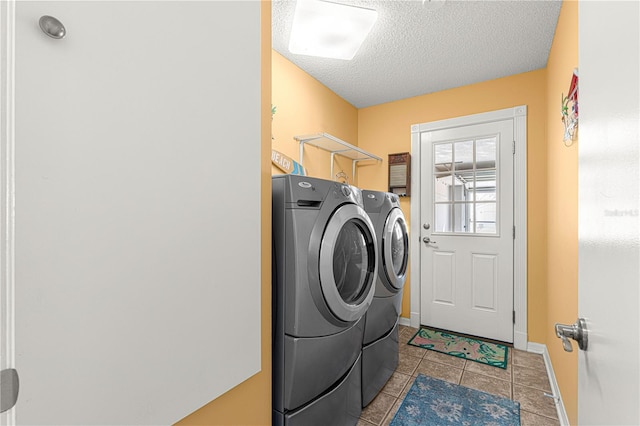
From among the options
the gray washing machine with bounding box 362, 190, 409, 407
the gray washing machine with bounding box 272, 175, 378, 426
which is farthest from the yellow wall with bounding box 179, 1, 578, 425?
the gray washing machine with bounding box 362, 190, 409, 407

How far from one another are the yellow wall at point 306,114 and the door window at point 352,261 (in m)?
1.06

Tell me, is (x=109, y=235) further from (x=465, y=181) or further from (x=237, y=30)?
(x=465, y=181)

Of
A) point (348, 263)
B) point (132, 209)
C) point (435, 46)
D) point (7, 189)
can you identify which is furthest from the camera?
point (435, 46)

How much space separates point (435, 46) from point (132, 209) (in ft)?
8.09

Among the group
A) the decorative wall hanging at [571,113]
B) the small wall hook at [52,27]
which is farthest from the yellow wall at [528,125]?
the small wall hook at [52,27]

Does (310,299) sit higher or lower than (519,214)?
lower

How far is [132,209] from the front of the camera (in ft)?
2.15

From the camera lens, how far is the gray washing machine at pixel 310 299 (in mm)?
1216

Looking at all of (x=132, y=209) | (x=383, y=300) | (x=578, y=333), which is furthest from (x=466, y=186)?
(x=132, y=209)

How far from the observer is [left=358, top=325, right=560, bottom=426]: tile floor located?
69.7 inches

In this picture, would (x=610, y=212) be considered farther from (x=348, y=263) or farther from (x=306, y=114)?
(x=306, y=114)

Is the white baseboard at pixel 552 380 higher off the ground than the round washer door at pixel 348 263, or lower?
lower

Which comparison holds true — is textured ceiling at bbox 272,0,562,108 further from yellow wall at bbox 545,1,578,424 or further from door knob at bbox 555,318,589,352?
door knob at bbox 555,318,589,352

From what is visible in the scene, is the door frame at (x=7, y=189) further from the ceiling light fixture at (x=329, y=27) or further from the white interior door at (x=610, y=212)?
the ceiling light fixture at (x=329, y=27)
